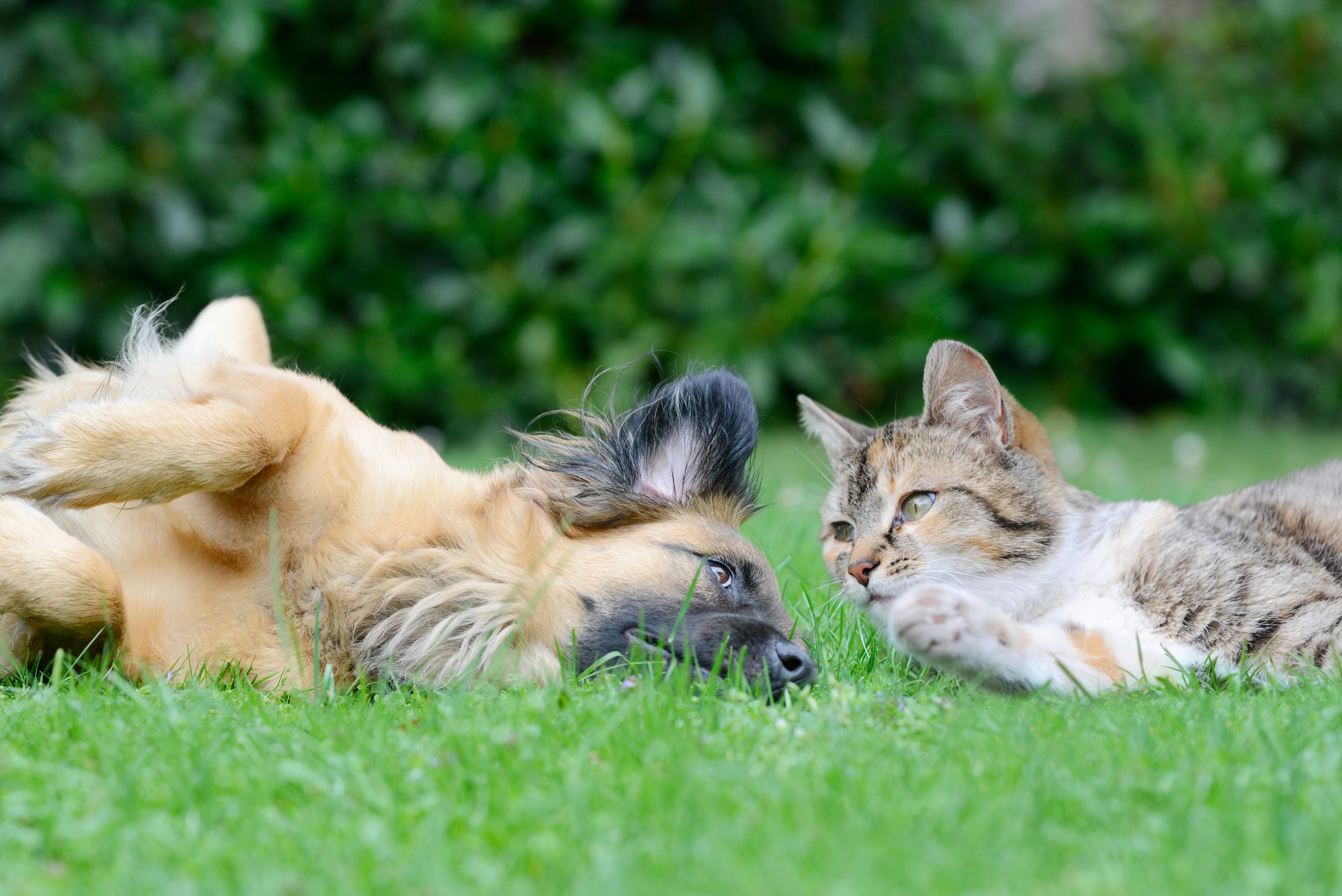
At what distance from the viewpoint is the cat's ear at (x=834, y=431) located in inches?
165

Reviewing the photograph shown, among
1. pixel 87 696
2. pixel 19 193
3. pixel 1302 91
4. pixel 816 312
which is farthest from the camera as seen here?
pixel 1302 91

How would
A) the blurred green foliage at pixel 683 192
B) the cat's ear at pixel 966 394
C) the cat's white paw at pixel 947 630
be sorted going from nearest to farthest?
the cat's white paw at pixel 947 630 → the cat's ear at pixel 966 394 → the blurred green foliage at pixel 683 192

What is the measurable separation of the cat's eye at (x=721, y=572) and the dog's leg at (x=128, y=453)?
129 cm

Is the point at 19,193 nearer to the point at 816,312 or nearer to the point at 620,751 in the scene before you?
the point at 816,312

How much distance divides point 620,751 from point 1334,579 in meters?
2.26

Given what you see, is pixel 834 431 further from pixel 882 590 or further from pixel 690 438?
pixel 882 590

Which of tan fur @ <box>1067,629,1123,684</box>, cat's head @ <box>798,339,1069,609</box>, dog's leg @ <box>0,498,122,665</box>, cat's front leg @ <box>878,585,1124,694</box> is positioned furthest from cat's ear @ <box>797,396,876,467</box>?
dog's leg @ <box>0,498,122,665</box>

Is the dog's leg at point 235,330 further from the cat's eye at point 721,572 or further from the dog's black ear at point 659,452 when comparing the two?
the cat's eye at point 721,572

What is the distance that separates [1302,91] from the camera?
29.6ft

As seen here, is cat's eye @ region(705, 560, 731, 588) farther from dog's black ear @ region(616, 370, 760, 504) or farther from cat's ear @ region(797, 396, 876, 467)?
cat's ear @ region(797, 396, 876, 467)

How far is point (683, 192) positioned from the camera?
26.9 ft

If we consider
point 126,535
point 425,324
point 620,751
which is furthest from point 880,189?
point 620,751

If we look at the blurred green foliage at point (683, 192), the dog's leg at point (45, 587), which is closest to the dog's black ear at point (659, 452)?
the dog's leg at point (45, 587)

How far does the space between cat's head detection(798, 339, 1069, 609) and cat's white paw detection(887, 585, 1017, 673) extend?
59 centimetres
